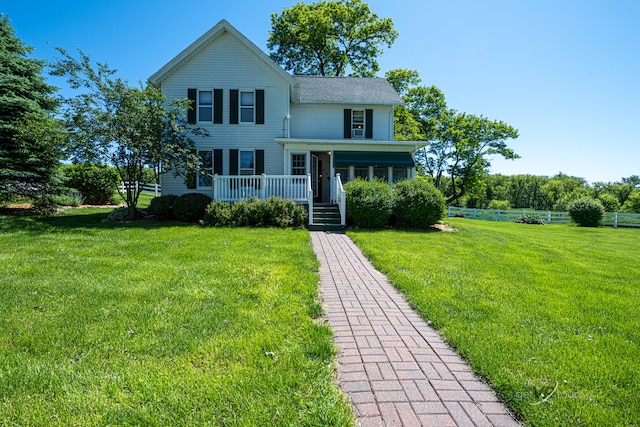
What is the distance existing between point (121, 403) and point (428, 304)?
342cm

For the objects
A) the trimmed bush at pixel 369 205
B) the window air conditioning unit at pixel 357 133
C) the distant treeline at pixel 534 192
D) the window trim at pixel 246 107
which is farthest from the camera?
the distant treeline at pixel 534 192

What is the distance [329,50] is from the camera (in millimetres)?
26797

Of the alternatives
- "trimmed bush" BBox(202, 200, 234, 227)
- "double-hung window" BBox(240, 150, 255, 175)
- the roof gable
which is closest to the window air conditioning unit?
the roof gable

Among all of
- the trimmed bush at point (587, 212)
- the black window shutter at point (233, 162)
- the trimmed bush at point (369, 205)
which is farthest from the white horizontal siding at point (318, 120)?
the trimmed bush at point (587, 212)

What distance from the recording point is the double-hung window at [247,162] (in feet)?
50.8

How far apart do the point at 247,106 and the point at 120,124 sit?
5851mm

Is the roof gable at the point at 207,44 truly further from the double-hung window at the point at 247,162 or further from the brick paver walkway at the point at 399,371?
the brick paver walkway at the point at 399,371

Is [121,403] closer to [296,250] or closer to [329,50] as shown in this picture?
[296,250]

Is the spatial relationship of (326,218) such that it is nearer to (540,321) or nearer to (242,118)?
(242,118)

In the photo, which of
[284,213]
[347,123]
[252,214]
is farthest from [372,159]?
[252,214]

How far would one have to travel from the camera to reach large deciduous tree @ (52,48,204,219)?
439 inches

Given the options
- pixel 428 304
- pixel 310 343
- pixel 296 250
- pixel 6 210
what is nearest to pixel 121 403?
pixel 310 343

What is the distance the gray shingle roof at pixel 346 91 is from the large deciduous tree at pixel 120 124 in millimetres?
7071

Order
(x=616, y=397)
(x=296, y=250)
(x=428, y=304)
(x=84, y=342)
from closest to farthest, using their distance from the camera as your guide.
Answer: (x=616, y=397) → (x=84, y=342) → (x=428, y=304) → (x=296, y=250)
